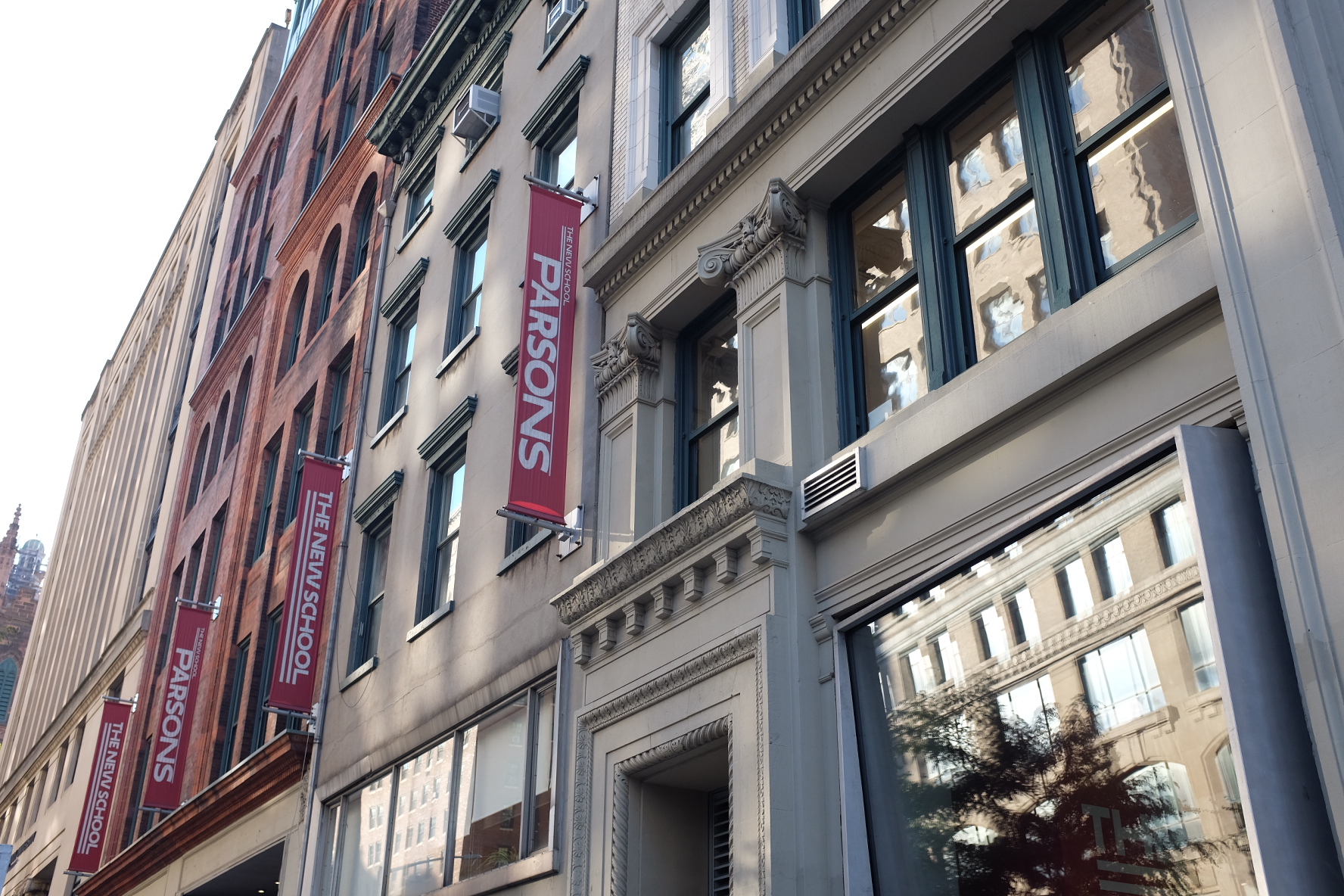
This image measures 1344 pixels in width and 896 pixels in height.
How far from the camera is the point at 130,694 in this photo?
1457 inches

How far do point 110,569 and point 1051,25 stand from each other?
45868 millimetres

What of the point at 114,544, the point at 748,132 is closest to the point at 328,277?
the point at 748,132

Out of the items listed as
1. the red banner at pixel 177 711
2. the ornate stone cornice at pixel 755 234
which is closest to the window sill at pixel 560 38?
the ornate stone cornice at pixel 755 234

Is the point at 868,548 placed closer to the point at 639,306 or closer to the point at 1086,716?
the point at 1086,716

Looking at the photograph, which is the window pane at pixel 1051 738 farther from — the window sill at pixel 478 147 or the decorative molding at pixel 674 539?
the window sill at pixel 478 147

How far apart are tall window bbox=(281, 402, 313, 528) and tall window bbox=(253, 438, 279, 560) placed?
508 millimetres

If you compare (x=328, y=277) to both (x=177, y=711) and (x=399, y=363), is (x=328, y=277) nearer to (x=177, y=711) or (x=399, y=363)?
(x=399, y=363)

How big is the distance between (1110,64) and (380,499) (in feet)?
47.4

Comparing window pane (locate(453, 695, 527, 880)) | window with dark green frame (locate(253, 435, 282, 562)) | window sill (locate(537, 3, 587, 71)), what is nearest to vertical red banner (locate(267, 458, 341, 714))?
window with dark green frame (locate(253, 435, 282, 562))

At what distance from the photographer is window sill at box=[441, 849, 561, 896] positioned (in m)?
13.1

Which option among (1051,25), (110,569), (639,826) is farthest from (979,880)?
(110,569)

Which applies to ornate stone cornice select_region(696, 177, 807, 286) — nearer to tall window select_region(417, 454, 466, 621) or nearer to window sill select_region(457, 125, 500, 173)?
tall window select_region(417, 454, 466, 621)

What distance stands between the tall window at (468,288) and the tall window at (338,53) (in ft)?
57.5

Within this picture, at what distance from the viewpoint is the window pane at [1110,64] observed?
368 inches
